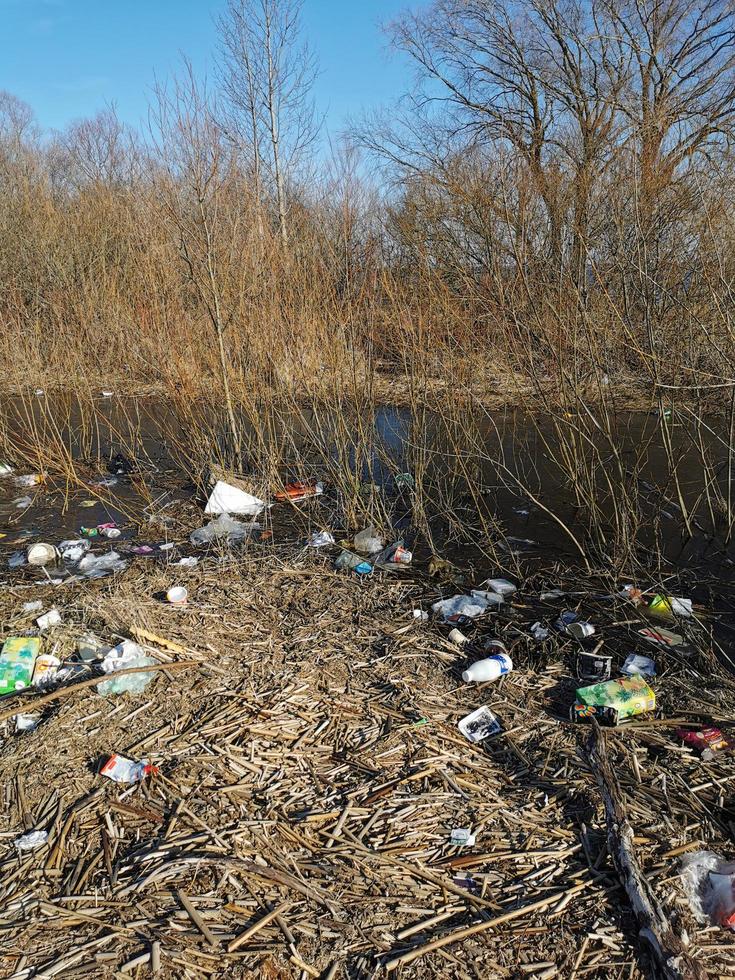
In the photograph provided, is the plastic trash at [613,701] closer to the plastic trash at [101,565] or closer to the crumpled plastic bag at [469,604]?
the crumpled plastic bag at [469,604]

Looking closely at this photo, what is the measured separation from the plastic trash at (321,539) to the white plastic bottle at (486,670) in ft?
6.28

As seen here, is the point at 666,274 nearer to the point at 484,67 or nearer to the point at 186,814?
the point at 186,814

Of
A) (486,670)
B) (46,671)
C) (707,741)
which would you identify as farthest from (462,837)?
(46,671)

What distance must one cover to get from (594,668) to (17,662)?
253cm

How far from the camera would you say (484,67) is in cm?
1435

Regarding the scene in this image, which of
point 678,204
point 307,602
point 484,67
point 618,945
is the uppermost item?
point 484,67

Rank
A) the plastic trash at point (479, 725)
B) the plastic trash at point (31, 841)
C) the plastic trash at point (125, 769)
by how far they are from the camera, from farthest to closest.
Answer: the plastic trash at point (479, 725) < the plastic trash at point (125, 769) < the plastic trash at point (31, 841)

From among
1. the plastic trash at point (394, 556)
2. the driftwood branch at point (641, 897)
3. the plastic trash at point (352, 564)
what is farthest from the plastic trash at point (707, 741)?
the plastic trash at point (394, 556)

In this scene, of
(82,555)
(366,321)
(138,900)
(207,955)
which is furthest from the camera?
(366,321)

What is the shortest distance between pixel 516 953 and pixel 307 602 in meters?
2.14

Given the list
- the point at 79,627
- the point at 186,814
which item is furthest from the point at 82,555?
the point at 186,814

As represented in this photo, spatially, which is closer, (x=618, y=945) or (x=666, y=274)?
(x=618, y=945)

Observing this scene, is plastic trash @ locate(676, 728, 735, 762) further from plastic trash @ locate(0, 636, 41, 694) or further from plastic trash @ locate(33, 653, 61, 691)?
plastic trash @ locate(0, 636, 41, 694)

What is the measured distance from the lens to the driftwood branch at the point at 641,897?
5.51 ft
